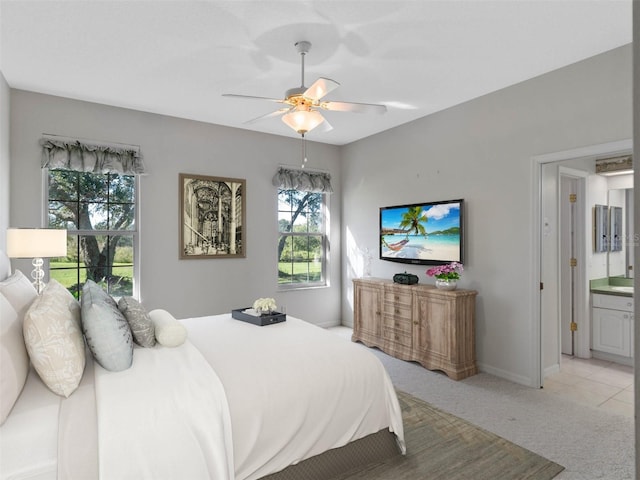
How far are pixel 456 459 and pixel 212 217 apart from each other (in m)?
3.64

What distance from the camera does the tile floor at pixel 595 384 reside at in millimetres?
3137

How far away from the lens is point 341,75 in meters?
3.36

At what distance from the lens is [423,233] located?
4504 mm

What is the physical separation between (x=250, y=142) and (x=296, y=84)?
5.54 ft

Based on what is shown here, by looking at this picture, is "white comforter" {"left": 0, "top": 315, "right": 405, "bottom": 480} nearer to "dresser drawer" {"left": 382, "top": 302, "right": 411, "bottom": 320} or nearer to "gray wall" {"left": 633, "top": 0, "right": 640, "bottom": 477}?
"gray wall" {"left": 633, "top": 0, "right": 640, "bottom": 477}

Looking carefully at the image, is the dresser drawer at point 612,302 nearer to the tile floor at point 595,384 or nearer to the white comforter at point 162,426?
the tile floor at point 595,384

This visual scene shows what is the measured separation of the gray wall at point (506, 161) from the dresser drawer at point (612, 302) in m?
1.12

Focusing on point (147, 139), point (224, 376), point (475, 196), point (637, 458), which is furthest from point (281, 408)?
point (147, 139)

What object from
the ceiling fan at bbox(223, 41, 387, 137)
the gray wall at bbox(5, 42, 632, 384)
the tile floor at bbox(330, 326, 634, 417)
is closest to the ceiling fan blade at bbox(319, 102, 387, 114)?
the ceiling fan at bbox(223, 41, 387, 137)

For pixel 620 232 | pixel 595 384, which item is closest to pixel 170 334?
pixel 595 384

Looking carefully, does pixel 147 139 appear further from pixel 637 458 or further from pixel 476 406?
pixel 637 458

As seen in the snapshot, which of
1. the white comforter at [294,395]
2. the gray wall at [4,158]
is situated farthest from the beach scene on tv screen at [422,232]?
the gray wall at [4,158]

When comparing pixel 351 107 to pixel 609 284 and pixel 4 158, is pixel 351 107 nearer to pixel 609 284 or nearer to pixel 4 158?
pixel 4 158

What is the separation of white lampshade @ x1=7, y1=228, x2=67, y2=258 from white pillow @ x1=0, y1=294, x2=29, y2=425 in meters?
1.39
